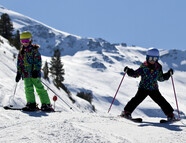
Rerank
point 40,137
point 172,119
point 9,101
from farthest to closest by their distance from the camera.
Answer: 1. point 9,101
2. point 172,119
3. point 40,137

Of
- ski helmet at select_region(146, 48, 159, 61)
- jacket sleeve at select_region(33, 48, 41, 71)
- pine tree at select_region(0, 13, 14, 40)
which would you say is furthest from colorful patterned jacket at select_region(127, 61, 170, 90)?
pine tree at select_region(0, 13, 14, 40)

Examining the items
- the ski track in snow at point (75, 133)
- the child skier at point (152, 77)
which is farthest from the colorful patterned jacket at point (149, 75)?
the ski track in snow at point (75, 133)

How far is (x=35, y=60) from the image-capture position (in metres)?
6.07

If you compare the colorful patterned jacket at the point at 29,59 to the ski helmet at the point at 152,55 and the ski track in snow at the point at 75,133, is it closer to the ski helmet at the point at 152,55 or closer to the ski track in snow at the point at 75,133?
the ski track in snow at the point at 75,133

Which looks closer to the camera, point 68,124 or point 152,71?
point 68,124

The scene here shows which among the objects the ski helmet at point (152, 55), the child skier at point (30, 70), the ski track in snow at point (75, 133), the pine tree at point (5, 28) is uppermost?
the pine tree at point (5, 28)

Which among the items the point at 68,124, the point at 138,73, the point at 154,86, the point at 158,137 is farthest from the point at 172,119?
the point at 68,124

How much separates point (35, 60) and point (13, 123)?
83.7 inches

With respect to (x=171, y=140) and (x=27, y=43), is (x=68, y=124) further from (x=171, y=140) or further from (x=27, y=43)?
(x=27, y=43)

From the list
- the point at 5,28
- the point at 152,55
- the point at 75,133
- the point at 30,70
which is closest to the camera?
the point at 75,133

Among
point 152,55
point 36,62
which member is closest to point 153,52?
point 152,55

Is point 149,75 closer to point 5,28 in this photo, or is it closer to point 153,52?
point 153,52

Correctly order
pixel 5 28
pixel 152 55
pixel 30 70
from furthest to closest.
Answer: pixel 5 28 < pixel 30 70 < pixel 152 55

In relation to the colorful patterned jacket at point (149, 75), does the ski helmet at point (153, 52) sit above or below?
above
